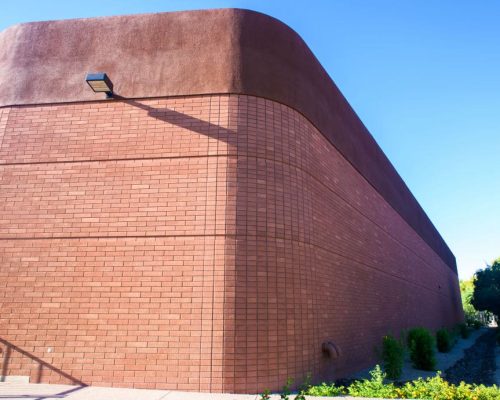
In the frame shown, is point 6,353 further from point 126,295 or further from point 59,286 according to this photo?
point 126,295

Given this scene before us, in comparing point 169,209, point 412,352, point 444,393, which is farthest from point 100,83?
point 412,352

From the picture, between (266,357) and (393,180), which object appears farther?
(393,180)

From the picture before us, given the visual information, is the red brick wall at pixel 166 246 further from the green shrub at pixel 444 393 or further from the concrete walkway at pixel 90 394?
the green shrub at pixel 444 393

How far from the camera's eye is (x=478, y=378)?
36.6 ft

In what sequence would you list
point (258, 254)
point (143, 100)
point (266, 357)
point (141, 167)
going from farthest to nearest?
point (143, 100), point (141, 167), point (258, 254), point (266, 357)

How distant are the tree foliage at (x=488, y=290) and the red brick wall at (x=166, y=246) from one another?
3175 cm

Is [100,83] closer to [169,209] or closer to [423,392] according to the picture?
[169,209]

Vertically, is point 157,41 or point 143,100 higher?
point 157,41

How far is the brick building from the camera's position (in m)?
6.56

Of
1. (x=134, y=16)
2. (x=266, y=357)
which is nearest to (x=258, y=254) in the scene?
(x=266, y=357)

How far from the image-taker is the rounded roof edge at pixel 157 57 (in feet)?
27.0

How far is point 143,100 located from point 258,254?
4299mm

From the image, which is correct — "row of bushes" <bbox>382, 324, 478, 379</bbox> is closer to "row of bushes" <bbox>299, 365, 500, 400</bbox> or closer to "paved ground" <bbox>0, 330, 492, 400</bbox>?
"row of bushes" <bbox>299, 365, 500, 400</bbox>

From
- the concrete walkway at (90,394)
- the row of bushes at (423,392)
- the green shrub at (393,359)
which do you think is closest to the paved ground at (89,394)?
the concrete walkway at (90,394)
